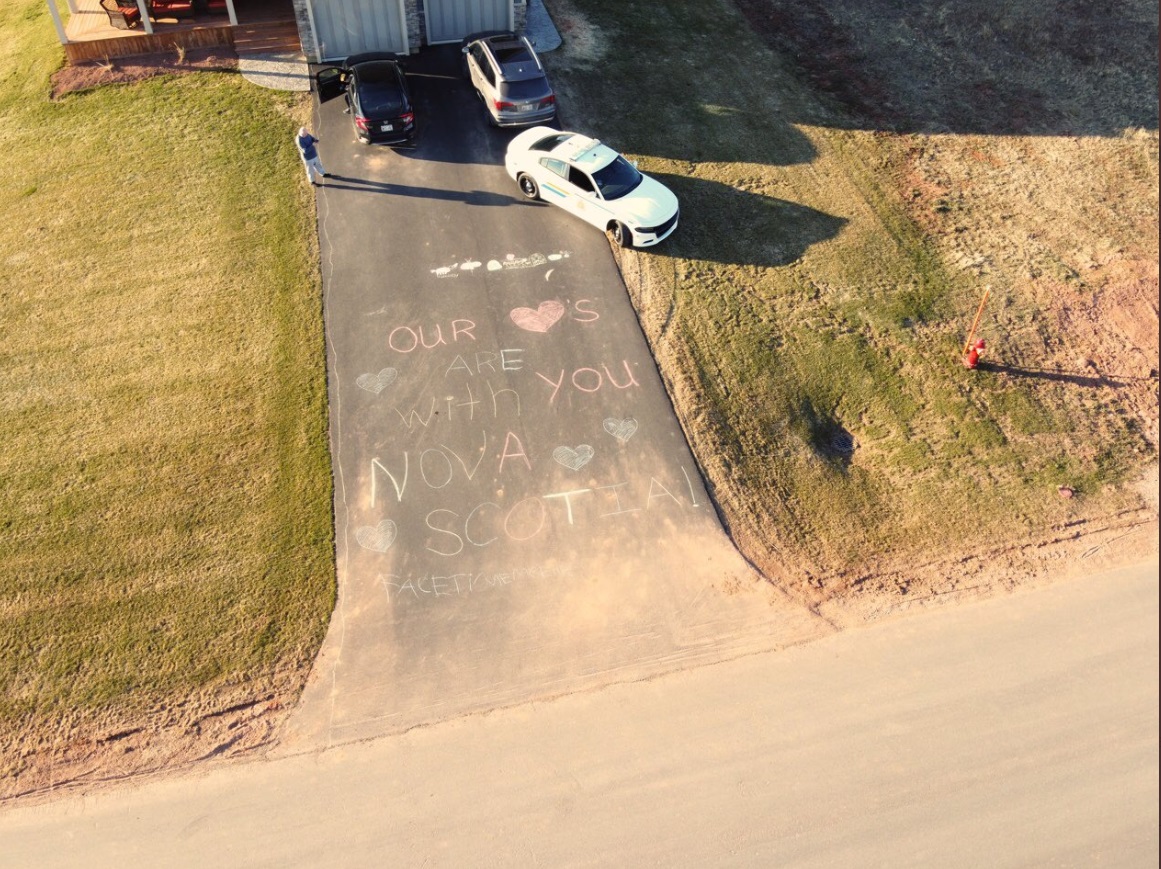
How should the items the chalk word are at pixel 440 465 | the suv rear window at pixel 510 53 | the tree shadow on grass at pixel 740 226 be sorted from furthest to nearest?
the suv rear window at pixel 510 53 < the tree shadow on grass at pixel 740 226 < the chalk word are at pixel 440 465

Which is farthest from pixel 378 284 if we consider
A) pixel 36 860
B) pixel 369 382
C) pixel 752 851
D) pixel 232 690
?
pixel 752 851

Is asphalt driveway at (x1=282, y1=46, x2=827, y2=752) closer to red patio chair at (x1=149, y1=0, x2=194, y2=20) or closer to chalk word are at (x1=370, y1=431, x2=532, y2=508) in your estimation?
chalk word are at (x1=370, y1=431, x2=532, y2=508)

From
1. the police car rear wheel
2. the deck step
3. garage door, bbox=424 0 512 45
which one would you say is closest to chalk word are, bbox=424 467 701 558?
the police car rear wheel

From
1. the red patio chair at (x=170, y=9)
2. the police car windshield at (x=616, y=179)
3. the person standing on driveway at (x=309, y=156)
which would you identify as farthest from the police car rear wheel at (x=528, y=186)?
the red patio chair at (x=170, y=9)

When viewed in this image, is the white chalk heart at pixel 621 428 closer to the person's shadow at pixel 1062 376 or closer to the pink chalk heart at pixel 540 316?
the pink chalk heart at pixel 540 316

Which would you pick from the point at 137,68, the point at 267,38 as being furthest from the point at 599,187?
the point at 137,68

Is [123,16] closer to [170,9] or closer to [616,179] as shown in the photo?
[170,9]
